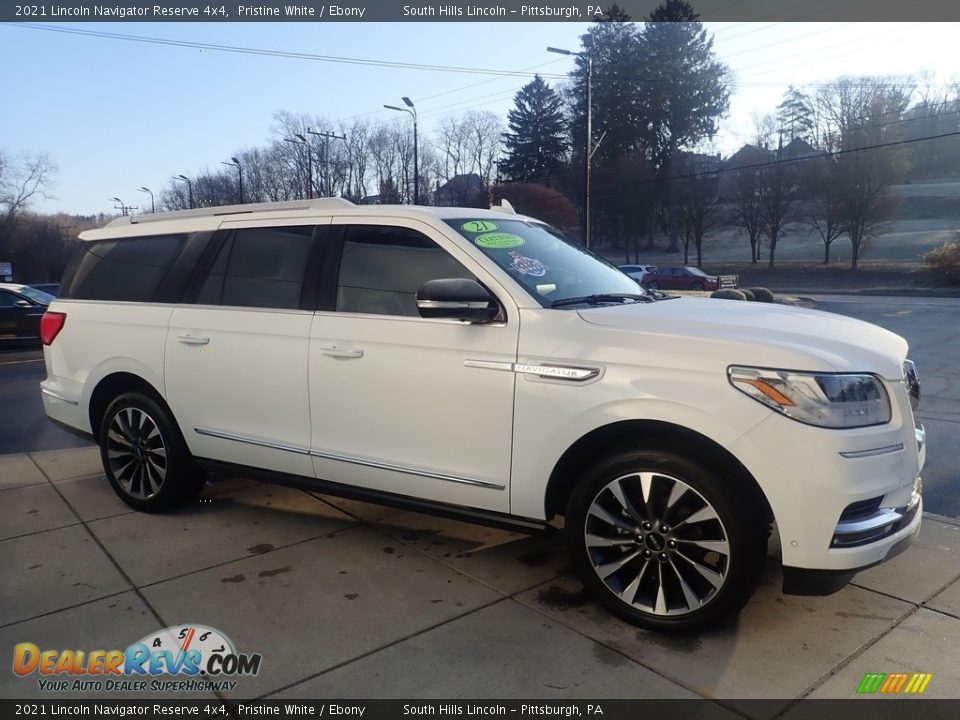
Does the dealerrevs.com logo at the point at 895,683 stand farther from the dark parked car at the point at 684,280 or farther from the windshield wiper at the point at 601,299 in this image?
the dark parked car at the point at 684,280

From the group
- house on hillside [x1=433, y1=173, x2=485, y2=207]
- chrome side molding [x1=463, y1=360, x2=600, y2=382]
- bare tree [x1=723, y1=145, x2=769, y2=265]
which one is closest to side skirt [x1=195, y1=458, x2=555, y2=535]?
chrome side molding [x1=463, y1=360, x2=600, y2=382]

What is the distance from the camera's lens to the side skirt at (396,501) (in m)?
3.35

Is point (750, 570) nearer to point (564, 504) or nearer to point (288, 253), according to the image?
point (564, 504)

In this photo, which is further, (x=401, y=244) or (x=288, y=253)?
(x=288, y=253)

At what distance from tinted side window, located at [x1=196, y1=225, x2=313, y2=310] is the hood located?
1749 mm

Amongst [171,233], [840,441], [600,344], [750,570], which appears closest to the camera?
[840,441]

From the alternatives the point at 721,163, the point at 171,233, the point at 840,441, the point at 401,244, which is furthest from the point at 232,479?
the point at 721,163

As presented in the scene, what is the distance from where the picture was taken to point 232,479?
5.55m

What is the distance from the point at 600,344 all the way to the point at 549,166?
74.6m

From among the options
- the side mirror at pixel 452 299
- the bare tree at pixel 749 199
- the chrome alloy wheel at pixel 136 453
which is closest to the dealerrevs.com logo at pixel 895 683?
the side mirror at pixel 452 299

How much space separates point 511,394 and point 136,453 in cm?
285

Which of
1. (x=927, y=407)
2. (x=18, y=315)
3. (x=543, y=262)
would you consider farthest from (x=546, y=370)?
(x=18, y=315)

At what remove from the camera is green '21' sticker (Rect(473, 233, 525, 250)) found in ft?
12.0

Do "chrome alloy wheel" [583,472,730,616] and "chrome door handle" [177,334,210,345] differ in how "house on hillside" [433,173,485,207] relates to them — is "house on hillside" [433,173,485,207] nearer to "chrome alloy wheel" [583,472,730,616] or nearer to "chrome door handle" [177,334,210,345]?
"chrome door handle" [177,334,210,345]
